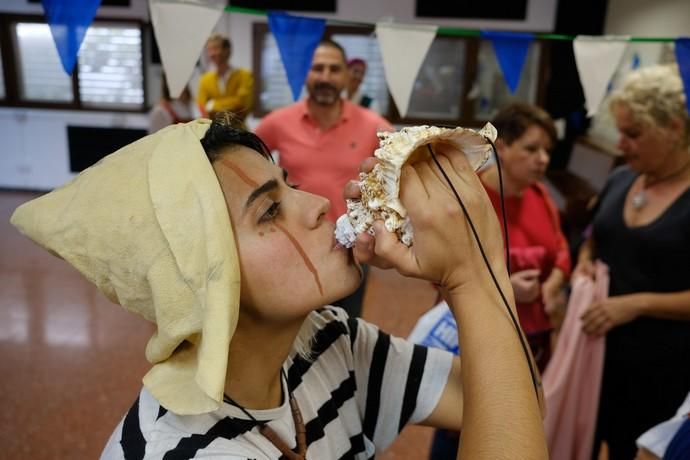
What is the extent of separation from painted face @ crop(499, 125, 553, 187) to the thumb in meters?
1.35

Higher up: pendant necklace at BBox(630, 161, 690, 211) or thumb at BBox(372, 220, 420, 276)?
thumb at BBox(372, 220, 420, 276)

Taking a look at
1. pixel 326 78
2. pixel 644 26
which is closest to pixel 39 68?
pixel 326 78

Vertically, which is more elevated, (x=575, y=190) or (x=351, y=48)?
(x=351, y=48)

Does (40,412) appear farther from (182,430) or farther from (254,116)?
(254,116)

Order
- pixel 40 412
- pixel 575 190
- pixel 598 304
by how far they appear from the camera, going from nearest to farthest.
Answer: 1. pixel 598 304
2. pixel 40 412
3. pixel 575 190

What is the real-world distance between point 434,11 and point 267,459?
5.79 metres

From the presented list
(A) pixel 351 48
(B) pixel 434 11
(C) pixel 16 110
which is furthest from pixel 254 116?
(C) pixel 16 110

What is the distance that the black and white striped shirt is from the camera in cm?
84

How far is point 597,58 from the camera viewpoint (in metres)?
2.02

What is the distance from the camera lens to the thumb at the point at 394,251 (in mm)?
779

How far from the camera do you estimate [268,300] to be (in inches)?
33.1

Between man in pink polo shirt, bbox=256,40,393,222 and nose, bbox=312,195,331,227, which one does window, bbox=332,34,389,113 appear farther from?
nose, bbox=312,195,331,227

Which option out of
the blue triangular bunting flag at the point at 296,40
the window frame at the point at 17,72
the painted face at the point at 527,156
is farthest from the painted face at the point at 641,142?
the window frame at the point at 17,72

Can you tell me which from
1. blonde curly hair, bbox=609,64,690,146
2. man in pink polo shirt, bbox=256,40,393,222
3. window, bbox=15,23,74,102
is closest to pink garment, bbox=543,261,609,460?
blonde curly hair, bbox=609,64,690,146
